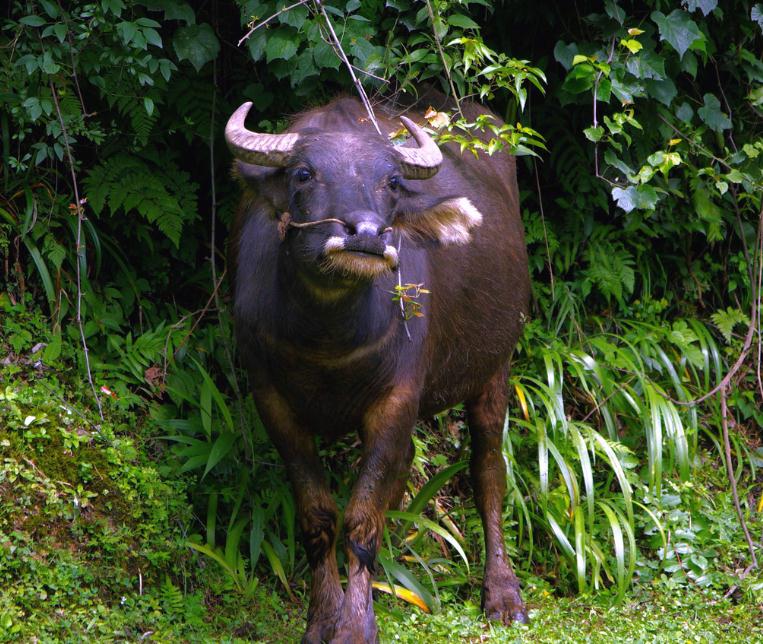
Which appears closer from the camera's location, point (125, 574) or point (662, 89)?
point (125, 574)

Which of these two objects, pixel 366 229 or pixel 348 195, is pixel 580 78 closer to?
pixel 348 195

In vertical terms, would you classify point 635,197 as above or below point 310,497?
above

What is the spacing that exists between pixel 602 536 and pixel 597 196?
2.06 meters

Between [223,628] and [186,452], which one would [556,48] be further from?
[223,628]

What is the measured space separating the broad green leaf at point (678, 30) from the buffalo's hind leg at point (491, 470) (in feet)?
6.14

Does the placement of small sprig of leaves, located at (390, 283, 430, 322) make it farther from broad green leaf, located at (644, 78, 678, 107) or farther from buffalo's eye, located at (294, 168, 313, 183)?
broad green leaf, located at (644, 78, 678, 107)

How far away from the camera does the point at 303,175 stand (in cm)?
409

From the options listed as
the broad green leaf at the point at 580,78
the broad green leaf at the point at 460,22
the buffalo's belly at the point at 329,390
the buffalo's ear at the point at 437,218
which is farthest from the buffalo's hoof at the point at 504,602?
the broad green leaf at the point at 460,22

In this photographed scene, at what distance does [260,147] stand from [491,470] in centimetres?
221

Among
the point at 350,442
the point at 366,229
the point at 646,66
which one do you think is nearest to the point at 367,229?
the point at 366,229

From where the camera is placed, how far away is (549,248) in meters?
6.71

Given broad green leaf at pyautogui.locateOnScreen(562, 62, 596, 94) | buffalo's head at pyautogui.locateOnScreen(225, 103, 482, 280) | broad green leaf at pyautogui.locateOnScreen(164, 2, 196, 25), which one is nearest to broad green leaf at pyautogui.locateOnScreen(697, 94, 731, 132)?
broad green leaf at pyautogui.locateOnScreen(562, 62, 596, 94)

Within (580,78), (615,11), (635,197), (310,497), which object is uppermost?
(615,11)

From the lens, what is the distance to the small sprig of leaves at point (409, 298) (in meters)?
4.09
